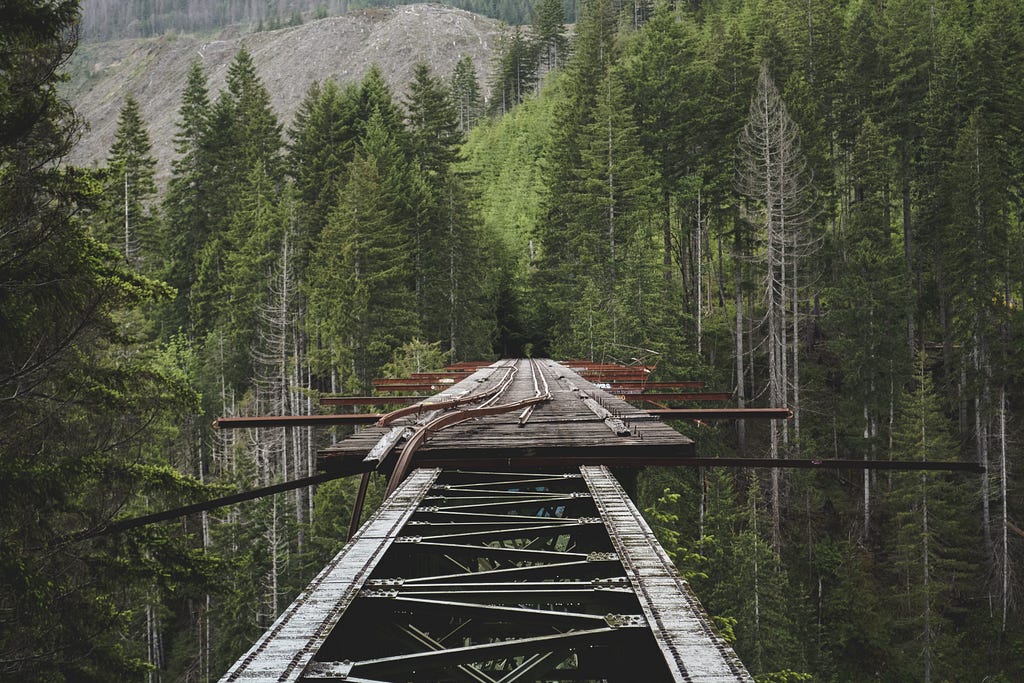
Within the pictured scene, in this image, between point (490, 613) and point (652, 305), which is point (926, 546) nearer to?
point (652, 305)

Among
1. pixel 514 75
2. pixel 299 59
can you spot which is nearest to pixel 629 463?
pixel 514 75

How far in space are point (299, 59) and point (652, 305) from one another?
137 metres

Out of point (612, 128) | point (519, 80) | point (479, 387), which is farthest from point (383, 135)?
point (519, 80)

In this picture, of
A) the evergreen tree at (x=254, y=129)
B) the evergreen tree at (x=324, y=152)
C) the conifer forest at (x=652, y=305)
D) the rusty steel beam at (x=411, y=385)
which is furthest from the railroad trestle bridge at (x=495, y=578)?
the evergreen tree at (x=254, y=129)

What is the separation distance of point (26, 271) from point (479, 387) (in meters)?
7.70

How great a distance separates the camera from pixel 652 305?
111 ft

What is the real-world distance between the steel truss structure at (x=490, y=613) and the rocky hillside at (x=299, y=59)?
129 m

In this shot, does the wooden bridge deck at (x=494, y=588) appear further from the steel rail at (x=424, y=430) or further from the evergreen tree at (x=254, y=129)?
the evergreen tree at (x=254, y=129)

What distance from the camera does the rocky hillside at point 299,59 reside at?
13350 cm

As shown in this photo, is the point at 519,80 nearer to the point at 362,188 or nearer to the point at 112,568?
the point at 362,188

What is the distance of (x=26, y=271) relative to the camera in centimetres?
848

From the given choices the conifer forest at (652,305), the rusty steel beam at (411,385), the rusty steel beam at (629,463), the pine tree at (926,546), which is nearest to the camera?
the rusty steel beam at (629,463)

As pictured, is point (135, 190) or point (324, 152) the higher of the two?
point (324, 152)

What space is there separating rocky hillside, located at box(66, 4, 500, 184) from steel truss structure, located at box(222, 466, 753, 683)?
129 metres
